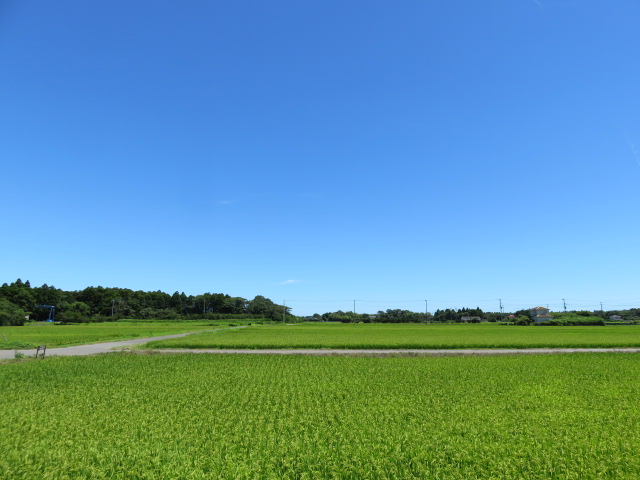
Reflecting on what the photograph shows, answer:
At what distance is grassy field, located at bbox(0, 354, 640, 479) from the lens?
5.66 metres

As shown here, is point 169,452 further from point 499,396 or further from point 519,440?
point 499,396

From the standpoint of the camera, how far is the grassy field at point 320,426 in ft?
18.6

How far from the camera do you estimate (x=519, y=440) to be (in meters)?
6.83

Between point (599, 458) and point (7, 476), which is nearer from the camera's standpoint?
point (7, 476)

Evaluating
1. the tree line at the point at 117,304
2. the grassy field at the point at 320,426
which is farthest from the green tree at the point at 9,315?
the grassy field at the point at 320,426

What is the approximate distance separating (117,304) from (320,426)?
5399 inches

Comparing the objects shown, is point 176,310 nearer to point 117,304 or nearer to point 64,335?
point 117,304

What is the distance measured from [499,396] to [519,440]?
422 centimetres

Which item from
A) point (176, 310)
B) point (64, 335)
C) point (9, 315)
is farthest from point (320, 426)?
point (176, 310)

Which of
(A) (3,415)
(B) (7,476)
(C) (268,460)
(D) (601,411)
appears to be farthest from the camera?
(D) (601,411)

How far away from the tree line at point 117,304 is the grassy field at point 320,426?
90.5 meters

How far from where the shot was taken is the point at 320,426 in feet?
24.8

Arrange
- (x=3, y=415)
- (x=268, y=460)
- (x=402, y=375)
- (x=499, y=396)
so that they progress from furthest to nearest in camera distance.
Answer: (x=402, y=375) < (x=499, y=396) < (x=3, y=415) < (x=268, y=460)

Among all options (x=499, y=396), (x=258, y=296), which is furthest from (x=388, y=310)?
(x=499, y=396)
